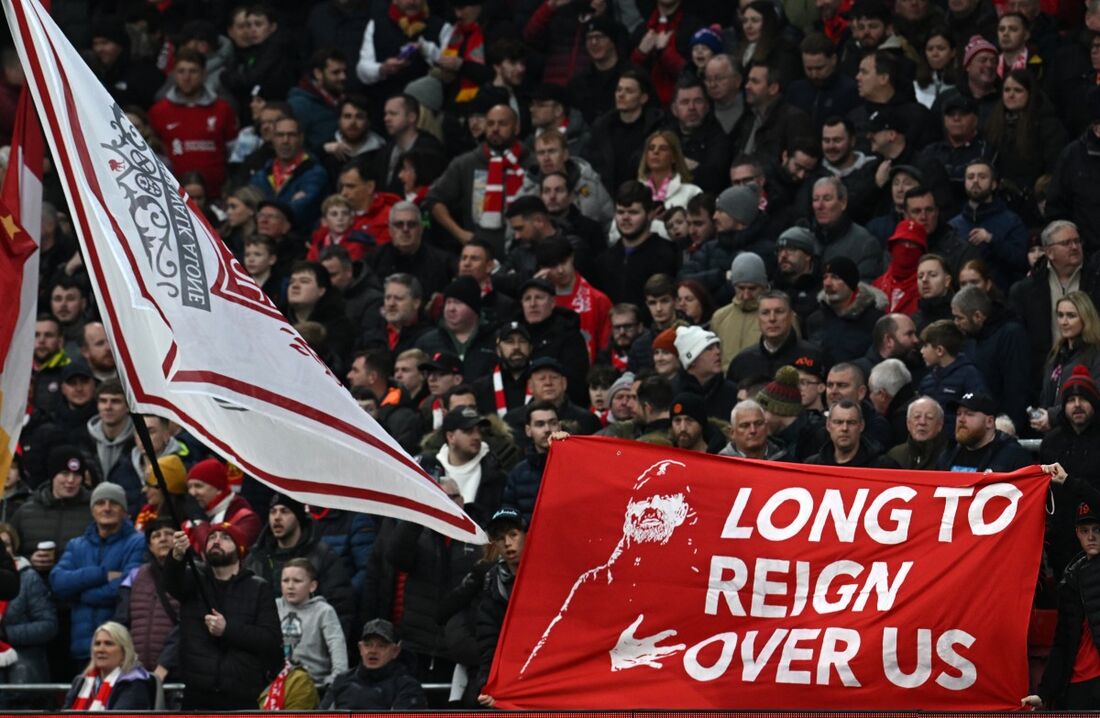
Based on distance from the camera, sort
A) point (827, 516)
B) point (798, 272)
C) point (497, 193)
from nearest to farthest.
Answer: point (827, 516) → point (798, 272) → point (497, 193)

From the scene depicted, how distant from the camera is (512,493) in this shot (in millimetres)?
13094

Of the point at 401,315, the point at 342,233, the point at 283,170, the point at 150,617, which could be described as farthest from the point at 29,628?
the point at 283,170

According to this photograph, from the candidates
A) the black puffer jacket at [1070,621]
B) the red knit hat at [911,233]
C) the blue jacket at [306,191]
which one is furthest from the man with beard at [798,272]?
the blue jacket at [306,191]

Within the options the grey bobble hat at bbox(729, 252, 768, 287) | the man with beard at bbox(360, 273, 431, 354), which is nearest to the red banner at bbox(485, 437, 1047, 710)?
the grey bobble hat at bbox(729, 252, 768, 287)

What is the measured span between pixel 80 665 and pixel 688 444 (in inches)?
165

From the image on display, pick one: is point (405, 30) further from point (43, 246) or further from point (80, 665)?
point (80, 665)

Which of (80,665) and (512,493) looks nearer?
(512,493)

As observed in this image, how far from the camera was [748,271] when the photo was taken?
48.3 ft

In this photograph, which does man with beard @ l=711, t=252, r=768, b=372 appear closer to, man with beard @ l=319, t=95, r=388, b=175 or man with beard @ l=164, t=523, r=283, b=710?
man with beard @ l=164, t=523, r=283, b=710

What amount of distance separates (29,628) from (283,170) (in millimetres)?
6011

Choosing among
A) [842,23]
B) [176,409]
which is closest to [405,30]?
[842,23]

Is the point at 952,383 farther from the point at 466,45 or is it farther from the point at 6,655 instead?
the point at 466,45

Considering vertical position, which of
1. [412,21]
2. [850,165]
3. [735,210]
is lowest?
[735,210]

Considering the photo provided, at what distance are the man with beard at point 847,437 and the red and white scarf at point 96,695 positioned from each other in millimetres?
4099
